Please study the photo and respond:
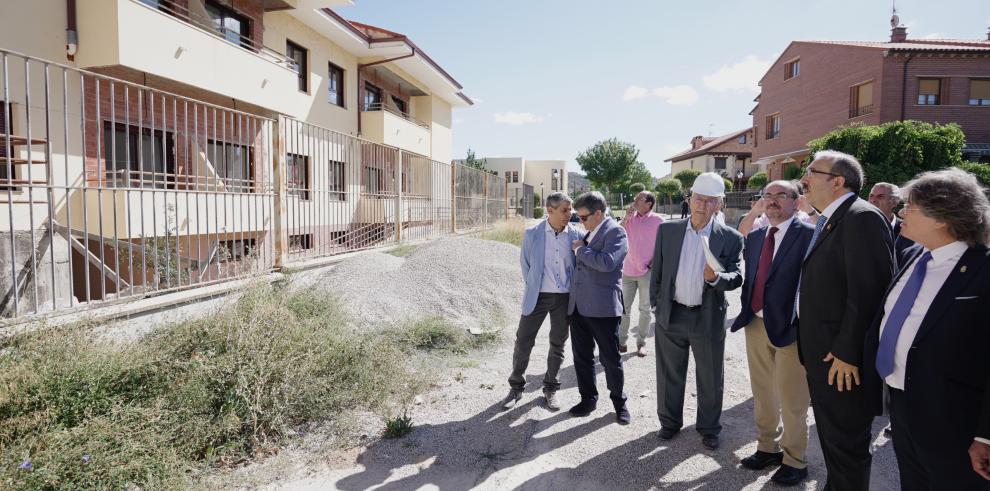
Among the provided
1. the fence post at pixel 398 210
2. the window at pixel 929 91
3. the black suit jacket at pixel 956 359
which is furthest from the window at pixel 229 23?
the window at pixel 929 91

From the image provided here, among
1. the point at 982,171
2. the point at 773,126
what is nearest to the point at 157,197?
the point at 982,171

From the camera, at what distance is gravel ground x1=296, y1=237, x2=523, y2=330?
7.34 meters

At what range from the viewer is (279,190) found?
7043 mm

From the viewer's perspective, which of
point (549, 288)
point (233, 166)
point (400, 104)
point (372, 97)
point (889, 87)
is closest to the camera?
point (549, 288)

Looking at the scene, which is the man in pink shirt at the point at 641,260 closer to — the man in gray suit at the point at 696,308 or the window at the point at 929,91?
the man in gray suit at the point at 696,308

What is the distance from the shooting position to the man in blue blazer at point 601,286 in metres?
4.47

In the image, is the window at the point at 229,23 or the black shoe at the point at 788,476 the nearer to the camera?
the black shoe at the point at 788,476

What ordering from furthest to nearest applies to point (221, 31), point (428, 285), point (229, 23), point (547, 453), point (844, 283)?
point (229, 23) < point (221, 31) < point (428, 285) < point (547, 453) < point (844, 283)

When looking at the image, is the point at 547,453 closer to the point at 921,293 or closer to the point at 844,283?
the point at 844,283

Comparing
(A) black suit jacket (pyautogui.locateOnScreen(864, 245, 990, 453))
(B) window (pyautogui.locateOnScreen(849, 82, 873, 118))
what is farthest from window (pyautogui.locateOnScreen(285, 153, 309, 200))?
(B) window (pyautogui.locateOnScreen(849, 82, 873, 118))

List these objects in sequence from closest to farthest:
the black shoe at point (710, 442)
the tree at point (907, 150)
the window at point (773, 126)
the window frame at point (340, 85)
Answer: the black shoe at point (710, 442) < the window frame at point (340, 85) < the tree at point (907, 150) < the window at point (773, 126)

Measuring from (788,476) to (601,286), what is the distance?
1825 millimetres

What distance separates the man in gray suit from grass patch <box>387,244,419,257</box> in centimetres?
678

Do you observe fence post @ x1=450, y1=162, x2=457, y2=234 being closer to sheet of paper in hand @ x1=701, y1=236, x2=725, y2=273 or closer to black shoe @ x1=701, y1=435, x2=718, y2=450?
sheet of paper in hand @ x1=701, y1=236, x2=725, y2=273
